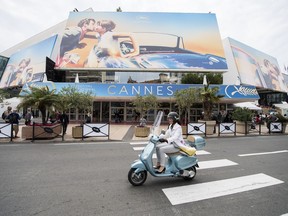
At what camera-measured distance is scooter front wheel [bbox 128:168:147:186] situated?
169 inches

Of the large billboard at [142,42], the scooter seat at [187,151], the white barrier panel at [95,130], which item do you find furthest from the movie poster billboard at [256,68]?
the scooter seat at [187,151]

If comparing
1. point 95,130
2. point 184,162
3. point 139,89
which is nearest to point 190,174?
point 184,162

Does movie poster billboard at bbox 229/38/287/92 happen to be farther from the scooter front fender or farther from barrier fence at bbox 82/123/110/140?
the scooter front fender

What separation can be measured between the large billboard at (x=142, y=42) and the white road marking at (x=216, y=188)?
2660cm

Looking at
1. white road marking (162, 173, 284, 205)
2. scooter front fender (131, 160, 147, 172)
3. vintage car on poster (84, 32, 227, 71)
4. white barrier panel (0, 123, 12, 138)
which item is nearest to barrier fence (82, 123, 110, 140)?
white barrier panel (0, 123, 12, 138)

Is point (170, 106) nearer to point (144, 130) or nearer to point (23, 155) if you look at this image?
point (144, 130)

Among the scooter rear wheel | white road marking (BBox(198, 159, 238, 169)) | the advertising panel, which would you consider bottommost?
white road marking (BBox(198, 159, 238, 169))

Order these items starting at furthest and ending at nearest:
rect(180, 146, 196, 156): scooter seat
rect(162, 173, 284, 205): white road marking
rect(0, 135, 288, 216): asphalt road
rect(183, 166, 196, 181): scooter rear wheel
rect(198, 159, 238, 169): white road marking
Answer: rect(198, 159, 238, 169): white road marking < rect(183, 166, 196, 181): scooter rear wheel < rect(180, 146, 196, 156): scooter seat < rect(162, 173, 284, 205): white road marking < rect(0, 135, 288, 216): asphalt road

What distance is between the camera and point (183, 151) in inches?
182

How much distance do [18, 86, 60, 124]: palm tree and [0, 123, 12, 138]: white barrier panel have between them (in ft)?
4.15

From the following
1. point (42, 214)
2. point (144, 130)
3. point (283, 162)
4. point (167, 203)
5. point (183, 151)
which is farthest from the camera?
point (144, 130)

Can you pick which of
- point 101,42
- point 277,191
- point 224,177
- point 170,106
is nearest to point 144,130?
point 224,177

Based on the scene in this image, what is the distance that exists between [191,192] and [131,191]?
130 centimetres

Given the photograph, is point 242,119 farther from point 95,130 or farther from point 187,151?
point 187,151
